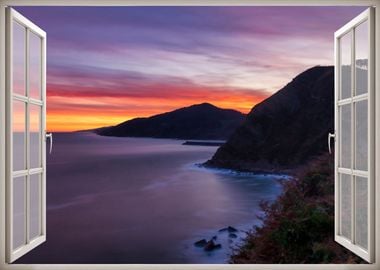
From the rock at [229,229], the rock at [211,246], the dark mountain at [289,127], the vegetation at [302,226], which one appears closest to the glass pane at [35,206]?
the vegetation at [302,226]

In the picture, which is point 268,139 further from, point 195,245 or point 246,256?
point 246,256

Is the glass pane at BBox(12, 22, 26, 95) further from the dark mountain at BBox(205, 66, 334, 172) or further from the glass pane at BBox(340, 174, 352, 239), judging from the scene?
the dark mountain at BBox(205, 66, 334, 172)

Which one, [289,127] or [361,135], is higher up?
[289,127]

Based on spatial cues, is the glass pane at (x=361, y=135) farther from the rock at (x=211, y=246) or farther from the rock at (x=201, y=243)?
the rock at (x=201, y=243)

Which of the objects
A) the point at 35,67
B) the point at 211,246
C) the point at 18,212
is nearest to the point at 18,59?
the point at 35,67

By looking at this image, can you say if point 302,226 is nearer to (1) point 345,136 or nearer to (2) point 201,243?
(1) point 345,136

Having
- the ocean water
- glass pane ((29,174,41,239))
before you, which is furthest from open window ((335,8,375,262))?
the ocean water

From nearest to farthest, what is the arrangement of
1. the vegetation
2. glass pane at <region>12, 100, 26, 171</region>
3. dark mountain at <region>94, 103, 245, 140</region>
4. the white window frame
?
the white window frame → glass pane at <region>12, 100, 26, 171</region> → the vegetation → dark mountain at <region>94, 103, 245, 140</region>
